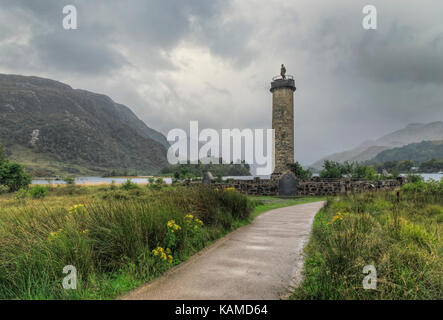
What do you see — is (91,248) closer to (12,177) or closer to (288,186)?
(288,186)

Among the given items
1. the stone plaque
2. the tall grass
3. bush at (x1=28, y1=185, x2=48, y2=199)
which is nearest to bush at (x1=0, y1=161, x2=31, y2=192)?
bush at (x1=28, y1=185, x2=48, y2=199)

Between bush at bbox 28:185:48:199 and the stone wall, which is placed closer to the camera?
bush at bbox 28:185:48:199

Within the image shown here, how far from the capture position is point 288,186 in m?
23.6

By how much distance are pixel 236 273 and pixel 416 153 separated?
163 metres

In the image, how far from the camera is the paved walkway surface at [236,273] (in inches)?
132

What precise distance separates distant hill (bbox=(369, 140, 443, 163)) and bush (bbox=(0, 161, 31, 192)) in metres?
148

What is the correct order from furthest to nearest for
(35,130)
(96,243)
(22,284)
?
(35,130), (96,243), (22,284)

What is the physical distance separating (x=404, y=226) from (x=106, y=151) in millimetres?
92326

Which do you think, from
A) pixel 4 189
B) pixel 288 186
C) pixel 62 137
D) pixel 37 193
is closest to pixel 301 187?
pixel 288 186

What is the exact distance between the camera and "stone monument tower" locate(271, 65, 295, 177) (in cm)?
2864

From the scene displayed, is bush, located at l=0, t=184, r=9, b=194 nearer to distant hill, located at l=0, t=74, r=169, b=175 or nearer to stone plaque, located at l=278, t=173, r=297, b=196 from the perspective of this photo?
stone plaque, located at l=278, t=173, r=297, b=196

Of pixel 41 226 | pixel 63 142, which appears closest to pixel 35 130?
pixel 63 142

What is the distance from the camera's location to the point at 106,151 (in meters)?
86.6

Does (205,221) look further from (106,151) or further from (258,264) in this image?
(106,151)
